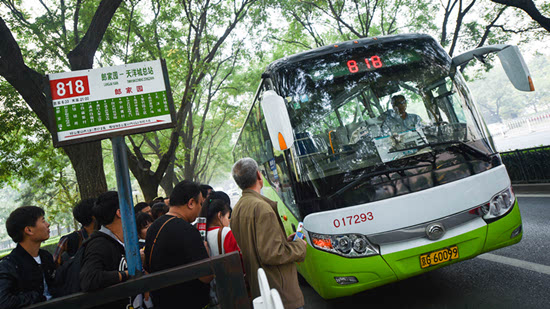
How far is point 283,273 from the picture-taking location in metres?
2.71

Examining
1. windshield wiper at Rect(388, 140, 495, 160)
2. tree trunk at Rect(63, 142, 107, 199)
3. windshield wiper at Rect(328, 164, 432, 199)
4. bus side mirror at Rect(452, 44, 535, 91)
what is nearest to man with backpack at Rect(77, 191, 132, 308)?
windshield wiper at Rect(328, 164, 432, 199)

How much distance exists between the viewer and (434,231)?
331 cm

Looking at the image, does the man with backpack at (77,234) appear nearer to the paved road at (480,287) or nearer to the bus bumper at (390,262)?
the bus bumper at (390,262)

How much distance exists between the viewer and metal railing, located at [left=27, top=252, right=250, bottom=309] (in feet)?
6.68

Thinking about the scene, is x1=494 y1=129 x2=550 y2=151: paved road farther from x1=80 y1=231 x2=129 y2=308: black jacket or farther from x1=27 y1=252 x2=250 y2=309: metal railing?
x1=80 y1=231 x2=129 y2=308: black jacket

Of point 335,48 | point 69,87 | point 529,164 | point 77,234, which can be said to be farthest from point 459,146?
point 529,164

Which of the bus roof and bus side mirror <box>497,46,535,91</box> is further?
the bus roof

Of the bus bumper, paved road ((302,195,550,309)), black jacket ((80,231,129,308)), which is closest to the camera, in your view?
black jacket ((80,231,129,308))

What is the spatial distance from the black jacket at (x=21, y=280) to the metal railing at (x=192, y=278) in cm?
62

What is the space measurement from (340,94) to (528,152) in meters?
7.43

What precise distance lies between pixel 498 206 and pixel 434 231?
0.84m

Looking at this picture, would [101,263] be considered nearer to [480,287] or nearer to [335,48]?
[335,48]

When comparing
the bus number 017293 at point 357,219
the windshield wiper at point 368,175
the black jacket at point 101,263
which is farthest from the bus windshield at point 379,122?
the black jacket at point 101,263

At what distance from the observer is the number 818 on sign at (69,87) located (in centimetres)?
232
